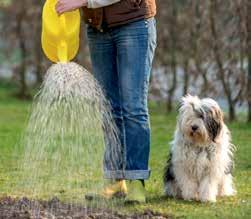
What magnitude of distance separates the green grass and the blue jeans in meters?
0.42

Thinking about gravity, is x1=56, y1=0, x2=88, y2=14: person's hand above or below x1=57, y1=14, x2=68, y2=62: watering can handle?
above

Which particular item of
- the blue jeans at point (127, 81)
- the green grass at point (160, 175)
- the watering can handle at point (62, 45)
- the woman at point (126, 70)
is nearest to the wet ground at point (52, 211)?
the green grass at point (160, 175)

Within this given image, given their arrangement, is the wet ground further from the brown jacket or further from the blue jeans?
the brown jacket

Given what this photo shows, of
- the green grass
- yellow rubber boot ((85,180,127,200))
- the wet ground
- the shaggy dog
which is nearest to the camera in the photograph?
the wet ground

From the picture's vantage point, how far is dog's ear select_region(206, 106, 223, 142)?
7.84m

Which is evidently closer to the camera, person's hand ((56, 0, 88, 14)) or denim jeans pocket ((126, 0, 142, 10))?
person's hand ((56, 0, 88, 14))

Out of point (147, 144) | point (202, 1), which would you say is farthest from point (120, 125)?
point (202, 1)

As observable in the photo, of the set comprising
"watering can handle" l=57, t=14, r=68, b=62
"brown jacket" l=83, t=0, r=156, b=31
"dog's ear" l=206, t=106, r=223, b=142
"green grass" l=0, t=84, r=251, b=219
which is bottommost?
"green grass" l=0, t=84, r=251, b=219

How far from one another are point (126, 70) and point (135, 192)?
1.06 meters

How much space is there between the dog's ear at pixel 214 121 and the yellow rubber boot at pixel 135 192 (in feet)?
2.75

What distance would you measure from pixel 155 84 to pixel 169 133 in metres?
5.62

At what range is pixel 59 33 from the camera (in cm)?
716

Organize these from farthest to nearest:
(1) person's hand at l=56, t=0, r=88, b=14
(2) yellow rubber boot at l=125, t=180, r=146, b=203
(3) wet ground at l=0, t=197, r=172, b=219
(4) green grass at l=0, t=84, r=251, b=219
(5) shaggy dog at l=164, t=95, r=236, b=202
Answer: (5) shaggy dog at l=164, t=95, r=236, b=202
(2) yellow rubber boot at l=125, t=180, r=146, b=203
(4) green grass at l=0, t=84, r=251, b=219
(1) person's hand at l=56, t=0, r=88, b=14
(3) wet ground at l=0, t=197, r=172, b=219

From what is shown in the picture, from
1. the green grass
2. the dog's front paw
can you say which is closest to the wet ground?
the green grass
